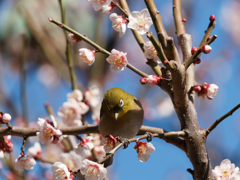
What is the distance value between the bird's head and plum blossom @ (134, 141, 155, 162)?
77 cm

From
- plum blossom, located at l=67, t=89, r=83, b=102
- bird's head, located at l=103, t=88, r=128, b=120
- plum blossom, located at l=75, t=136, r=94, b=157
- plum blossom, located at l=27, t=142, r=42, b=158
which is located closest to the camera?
plum blossom, located at l=75, t=136, r=94, b=157

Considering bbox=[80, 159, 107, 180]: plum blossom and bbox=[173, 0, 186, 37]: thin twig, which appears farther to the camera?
bbox=[173, 0, 186, 37]: thin twig

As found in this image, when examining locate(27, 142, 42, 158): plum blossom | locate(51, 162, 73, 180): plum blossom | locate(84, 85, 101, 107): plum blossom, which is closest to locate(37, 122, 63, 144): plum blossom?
locate(51, 162, 73, 180): plum blossom

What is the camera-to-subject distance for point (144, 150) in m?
1.78

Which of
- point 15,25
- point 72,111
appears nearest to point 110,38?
point 72,111

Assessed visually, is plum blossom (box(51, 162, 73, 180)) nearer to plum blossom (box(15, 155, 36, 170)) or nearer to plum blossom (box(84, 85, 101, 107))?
plum blossom (box(15, 155, 36, 170))

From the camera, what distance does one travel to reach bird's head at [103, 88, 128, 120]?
260 cm

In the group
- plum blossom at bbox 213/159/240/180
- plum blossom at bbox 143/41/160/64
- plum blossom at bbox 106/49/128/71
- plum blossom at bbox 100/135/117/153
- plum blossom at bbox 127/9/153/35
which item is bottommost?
plum blossom at bbox 213/159/240/180

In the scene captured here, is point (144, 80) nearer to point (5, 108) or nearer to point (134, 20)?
point (134, 20)

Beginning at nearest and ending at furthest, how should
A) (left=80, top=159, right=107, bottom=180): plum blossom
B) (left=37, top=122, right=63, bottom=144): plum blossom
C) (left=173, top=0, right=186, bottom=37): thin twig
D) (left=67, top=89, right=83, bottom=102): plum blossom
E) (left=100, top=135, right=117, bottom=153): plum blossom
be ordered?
(left=80, top=159, right=107, bottom=180): plum blossom, (left=100, top=135, right=117, bottom=153): plum blossom, (left=37, top=122, right=63, bottom=144): plum blossom, (left=173, top=0, right=186, bottom=37): thin twig, (left=67, top=89, right=83, bottom=102): plum blossom

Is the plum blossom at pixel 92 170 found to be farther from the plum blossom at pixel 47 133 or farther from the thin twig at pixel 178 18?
the thin twig at pixel 178 18

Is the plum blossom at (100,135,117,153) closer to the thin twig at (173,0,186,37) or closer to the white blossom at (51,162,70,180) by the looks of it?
the white blossom at (51,162,70,180)

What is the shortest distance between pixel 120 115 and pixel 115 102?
0.48 ft

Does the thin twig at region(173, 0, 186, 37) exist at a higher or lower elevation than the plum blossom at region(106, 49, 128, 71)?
higher
